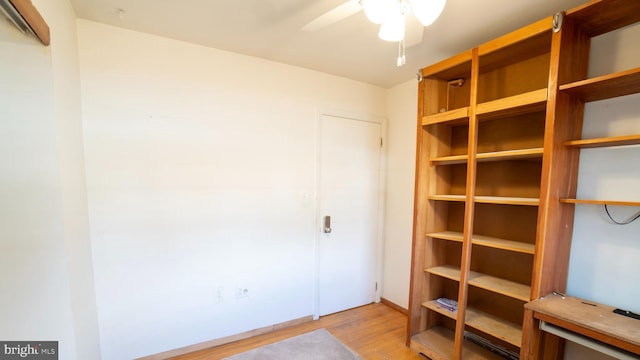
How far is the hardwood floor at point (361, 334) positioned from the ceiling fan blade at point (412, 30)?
2.27 m

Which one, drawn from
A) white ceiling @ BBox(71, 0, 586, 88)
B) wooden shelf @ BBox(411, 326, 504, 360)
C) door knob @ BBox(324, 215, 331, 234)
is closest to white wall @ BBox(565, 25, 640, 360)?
white ceiling @ BBox(71, 0, 586, 88)

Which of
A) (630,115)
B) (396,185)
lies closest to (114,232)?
(396,185)

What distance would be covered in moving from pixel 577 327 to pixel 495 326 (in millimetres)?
608

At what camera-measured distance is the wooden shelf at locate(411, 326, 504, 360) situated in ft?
6.32

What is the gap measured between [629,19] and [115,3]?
9.37ft

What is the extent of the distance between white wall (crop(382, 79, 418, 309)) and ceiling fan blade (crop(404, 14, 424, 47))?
132cm

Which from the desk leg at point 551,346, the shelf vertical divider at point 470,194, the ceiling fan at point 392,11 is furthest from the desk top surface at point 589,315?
the ceiling fan at point 392,11

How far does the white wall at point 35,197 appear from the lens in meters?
1.13

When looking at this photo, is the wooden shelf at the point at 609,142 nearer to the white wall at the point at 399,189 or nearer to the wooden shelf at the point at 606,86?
the wooden shelf at the point at 606,86

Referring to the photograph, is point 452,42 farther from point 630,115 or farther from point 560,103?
point 630,115

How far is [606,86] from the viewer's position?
4.35 ft

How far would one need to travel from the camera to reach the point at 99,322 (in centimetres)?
180

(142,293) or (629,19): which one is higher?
(629,19)

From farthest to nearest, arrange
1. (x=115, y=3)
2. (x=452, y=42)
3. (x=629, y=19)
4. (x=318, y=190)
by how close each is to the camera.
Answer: (x=318, y=190) < (x=452, y=42) < (x=115, y=3) < (x=629, y=19)
